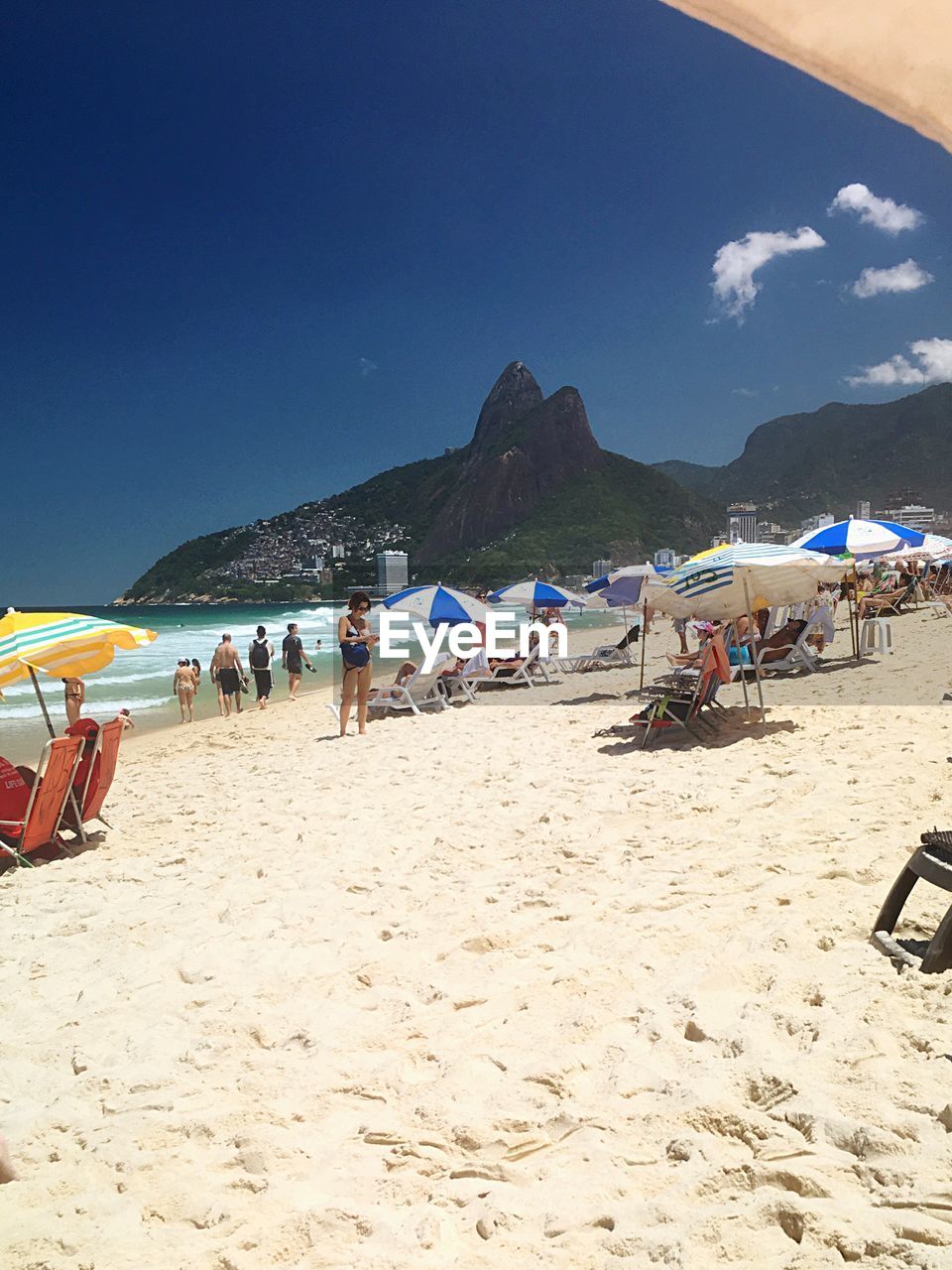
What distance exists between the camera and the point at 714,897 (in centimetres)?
310

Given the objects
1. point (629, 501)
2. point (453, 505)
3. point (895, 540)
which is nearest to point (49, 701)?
point (895, 540)

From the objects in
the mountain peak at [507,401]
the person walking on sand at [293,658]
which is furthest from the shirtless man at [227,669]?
the mountain peak at [507,401]

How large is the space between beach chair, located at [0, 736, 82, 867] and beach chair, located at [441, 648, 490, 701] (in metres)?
6.01

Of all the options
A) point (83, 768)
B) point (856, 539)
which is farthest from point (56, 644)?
point (856, 539)

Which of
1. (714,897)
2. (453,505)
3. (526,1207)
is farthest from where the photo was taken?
(453,505)

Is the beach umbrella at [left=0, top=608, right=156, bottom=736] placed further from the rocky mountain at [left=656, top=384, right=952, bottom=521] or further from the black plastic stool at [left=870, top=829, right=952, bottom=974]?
the rocky mountain at [left=656, top=384, right=952, bottom=521]

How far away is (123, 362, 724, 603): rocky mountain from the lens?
8712 centimetres

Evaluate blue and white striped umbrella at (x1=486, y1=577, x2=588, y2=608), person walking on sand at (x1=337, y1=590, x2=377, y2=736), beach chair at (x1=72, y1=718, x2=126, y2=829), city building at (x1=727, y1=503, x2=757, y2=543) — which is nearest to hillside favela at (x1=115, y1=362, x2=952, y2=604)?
city building at (x1=727, y1=503, x2=757, y2=543)

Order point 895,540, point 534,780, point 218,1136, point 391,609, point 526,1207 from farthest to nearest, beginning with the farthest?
point 391,609 < point 895,540 < point 534,780 < point 218,1136 < point 526,1207

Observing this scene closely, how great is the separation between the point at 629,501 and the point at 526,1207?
9580cm

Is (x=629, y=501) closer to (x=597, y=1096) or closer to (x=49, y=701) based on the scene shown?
(x=49, y=701)

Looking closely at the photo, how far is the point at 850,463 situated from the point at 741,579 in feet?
364

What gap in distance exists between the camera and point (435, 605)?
32.9ft

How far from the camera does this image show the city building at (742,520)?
81.1 m
